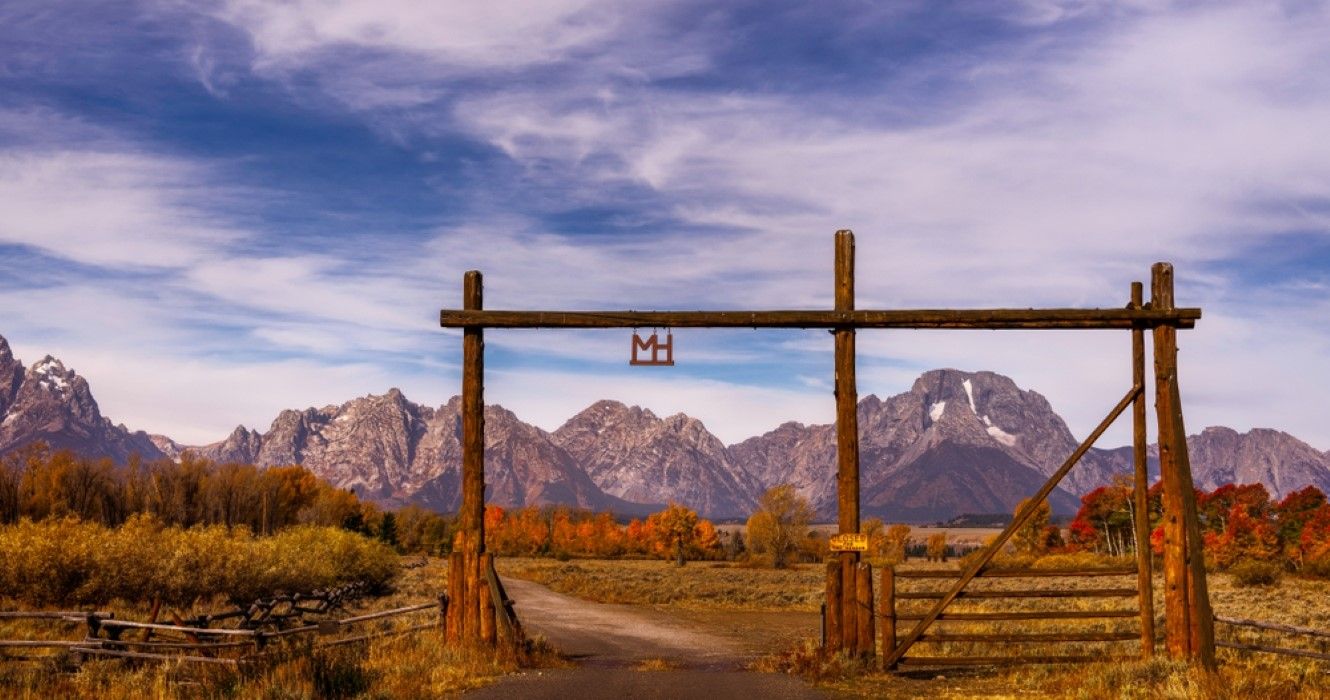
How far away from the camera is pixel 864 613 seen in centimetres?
1566

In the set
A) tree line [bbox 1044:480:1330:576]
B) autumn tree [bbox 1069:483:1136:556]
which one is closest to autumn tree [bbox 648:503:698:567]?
tree line [bbox 1044:480:1330:576]

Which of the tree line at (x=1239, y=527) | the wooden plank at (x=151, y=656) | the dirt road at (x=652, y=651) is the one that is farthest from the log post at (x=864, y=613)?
the tree line at (x=1239, y=527)

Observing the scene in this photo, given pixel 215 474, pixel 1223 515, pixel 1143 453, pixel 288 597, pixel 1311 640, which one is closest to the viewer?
pixel 1143 453

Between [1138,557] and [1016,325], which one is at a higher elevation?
[1016,325]

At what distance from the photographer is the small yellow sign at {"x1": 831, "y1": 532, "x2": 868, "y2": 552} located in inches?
617

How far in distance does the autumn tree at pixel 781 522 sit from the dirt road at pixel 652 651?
170 ft

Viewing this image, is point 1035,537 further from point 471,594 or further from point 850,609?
point 471,594

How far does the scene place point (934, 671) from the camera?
16.1 metres

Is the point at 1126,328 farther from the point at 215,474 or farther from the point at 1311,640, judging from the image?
the point at 215,474

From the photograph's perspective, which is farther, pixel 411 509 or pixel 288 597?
pixel 411 509

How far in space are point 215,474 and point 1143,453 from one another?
52518mm

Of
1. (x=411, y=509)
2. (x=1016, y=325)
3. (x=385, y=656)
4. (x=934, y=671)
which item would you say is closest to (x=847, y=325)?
(x=1016, y=325)

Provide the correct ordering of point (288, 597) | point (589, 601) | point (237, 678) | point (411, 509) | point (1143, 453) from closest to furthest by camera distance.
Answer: point (237, 678) → point (1143, 453) → point (288, 597) → point (589, 601) → point (411, 509)

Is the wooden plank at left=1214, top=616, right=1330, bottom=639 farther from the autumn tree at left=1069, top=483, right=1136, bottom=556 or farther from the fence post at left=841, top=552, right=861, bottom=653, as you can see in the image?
the autumn tree at left=1069, top=483, right=1136, bottom=556
